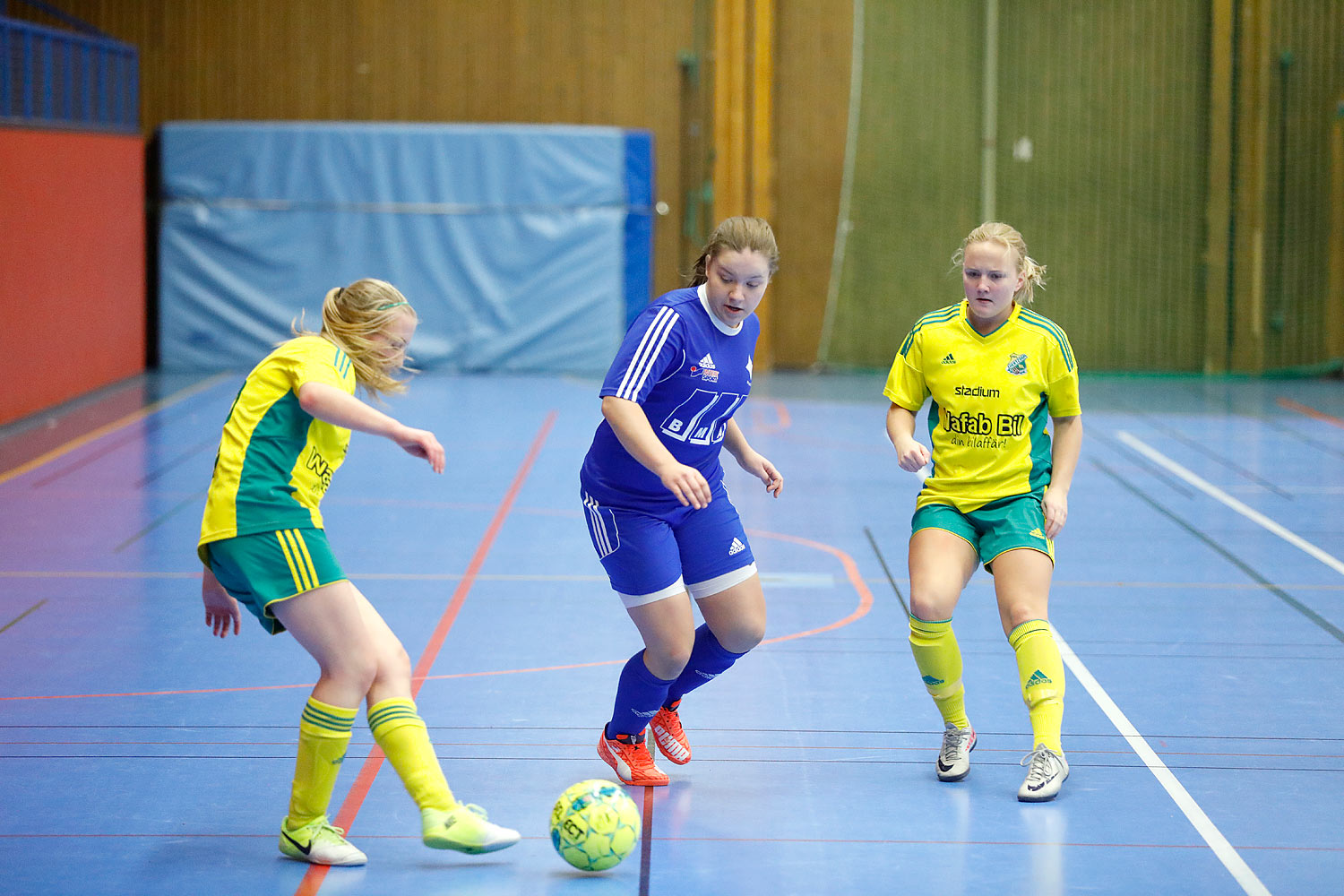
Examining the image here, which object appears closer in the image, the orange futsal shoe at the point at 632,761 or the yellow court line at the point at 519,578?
the orange futsal shoe at the point at 632,761

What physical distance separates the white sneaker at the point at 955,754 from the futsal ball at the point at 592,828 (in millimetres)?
1102

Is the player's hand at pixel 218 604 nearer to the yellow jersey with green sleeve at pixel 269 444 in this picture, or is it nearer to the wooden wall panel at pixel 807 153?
the yellow jersey with green sleeve at pixel 269 444

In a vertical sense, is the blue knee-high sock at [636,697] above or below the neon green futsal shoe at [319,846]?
above

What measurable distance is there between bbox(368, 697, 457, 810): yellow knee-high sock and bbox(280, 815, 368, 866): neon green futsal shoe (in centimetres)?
23

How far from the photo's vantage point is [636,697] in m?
4.17

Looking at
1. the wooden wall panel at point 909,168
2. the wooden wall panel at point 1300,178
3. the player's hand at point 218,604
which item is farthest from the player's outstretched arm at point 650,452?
the wooden wall panel at point 1300,178

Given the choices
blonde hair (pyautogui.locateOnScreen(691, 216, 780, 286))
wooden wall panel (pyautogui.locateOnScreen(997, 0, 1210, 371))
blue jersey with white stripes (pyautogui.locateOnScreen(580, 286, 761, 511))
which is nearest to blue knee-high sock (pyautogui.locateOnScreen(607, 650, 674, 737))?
blue jersey with white stripes (pyautogui.locateOnScreen(580, 286, 761, 511))

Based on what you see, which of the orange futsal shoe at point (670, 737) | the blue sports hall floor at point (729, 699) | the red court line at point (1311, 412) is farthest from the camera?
the red court line at point (1311, 412)

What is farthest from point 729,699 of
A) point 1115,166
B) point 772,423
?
point 1115,166

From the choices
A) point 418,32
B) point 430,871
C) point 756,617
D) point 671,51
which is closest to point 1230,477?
point 756,617

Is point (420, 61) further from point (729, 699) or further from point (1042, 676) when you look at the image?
point (1042, 676)

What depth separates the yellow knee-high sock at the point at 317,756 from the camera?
11.6ft

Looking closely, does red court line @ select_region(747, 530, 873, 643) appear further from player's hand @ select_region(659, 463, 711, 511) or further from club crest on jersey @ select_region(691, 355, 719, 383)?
player's hand @ select_region(659, 463, 711, 511)

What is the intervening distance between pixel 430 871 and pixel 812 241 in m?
13.5
